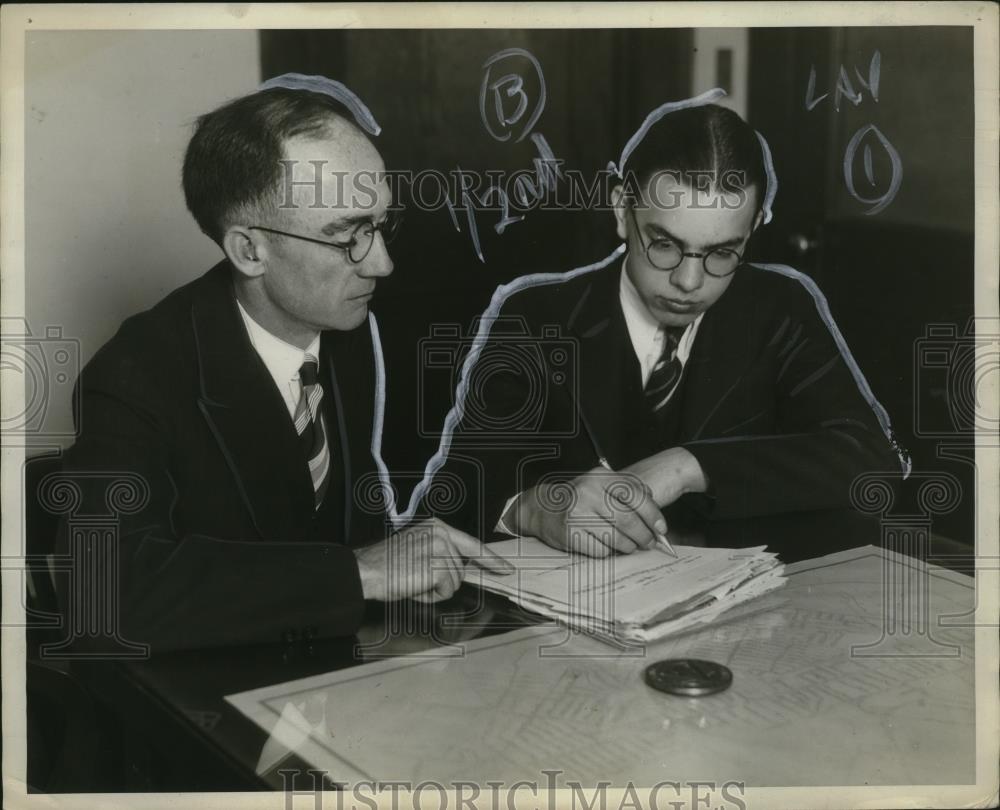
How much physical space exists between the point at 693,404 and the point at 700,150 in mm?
454

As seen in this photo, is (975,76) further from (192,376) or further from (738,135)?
(192,376)

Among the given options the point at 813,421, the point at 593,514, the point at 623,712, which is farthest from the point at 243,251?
the point at 813,421

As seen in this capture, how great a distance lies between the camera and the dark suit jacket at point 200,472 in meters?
1.70

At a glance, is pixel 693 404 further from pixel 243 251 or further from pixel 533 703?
pixel 243 251

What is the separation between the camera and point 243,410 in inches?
70.3

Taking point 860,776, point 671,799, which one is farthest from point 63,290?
point 860,776

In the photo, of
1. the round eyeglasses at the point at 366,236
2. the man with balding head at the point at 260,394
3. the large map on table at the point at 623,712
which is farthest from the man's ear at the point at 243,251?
the large map on table at the point at 623,712

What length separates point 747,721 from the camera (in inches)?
56.2

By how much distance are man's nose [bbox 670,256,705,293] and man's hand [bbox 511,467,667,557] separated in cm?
36

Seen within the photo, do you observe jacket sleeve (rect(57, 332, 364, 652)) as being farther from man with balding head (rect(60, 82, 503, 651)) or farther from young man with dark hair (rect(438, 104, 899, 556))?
young man with dark hair (rect(438, 104, 899, 556))

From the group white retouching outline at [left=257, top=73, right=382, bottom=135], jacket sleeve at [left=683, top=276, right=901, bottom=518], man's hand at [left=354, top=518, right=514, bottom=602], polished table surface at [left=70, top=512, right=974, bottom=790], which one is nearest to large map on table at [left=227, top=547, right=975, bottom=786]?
polished table surface at [left=70, top=512, right=974, bottom=790]

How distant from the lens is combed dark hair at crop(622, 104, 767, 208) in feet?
6.17

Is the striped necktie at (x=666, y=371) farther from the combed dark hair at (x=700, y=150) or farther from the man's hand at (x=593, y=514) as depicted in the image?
the combed dark hair at (x=700, y=150)

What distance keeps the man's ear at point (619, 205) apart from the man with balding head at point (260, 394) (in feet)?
1.29
